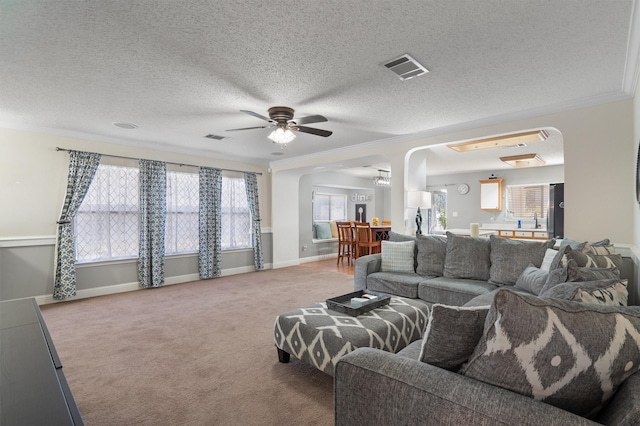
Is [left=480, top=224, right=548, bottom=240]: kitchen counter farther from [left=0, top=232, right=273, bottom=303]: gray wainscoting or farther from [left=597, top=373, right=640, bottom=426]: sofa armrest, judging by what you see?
[left=0, top=232, right=273, bottom=303]: gray wainscoting

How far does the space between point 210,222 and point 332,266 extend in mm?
2912

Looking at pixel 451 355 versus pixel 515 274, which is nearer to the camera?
pixel 451 355

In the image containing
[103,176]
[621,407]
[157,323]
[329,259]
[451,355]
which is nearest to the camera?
[621,407]

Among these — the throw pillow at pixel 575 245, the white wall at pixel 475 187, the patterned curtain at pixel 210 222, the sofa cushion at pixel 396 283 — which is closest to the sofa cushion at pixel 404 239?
the sofa cushion at pixel 396 283

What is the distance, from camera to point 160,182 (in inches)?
210

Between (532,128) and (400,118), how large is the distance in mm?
1529

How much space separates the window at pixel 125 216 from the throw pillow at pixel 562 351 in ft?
18.1

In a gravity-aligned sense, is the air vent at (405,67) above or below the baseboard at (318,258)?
above

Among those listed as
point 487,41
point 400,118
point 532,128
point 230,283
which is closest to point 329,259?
point 230,283

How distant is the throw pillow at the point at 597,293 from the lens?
124cm

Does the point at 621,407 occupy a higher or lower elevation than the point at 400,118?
lower

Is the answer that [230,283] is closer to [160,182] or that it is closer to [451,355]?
[160,182]

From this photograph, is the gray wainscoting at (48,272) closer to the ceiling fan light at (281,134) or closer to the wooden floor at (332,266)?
the wooden floor at (332,266)

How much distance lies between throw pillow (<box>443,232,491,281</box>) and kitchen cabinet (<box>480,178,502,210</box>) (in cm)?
568
